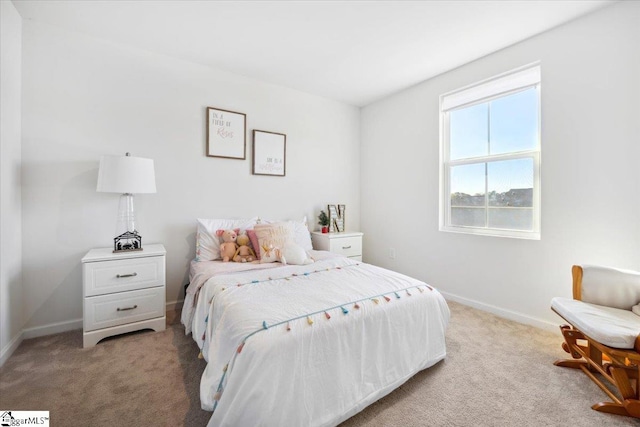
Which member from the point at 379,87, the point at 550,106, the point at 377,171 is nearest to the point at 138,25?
the point at 379,87

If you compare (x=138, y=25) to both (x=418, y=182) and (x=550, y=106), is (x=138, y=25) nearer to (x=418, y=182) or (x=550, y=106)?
(x=418, y=182)

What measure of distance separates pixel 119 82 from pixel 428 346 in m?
3.42

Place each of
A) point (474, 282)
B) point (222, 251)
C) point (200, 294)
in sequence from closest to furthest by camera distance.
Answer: point (200, 294)
point (222, 251)
point (474, 282)

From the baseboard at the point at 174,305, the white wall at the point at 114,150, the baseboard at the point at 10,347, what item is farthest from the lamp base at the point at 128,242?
the baseboard at the point at 10,347

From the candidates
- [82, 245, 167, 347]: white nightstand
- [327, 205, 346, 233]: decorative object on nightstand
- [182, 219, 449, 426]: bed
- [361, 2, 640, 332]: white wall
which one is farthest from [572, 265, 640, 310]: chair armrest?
[82, 245, 167, 347]: white nightstand

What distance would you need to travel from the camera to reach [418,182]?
339 centimetres

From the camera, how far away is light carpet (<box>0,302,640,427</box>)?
1385mm

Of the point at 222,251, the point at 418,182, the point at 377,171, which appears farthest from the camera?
the point at 377,171

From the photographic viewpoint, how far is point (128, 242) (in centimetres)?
249

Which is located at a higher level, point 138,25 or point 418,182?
point 138,25

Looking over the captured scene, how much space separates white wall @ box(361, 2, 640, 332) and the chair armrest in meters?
0.37

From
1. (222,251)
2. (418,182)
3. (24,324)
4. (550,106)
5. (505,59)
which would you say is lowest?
(24,324)

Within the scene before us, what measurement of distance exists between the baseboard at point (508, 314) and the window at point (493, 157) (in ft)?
2.45

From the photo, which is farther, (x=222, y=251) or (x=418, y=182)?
(x=418, y=182)
